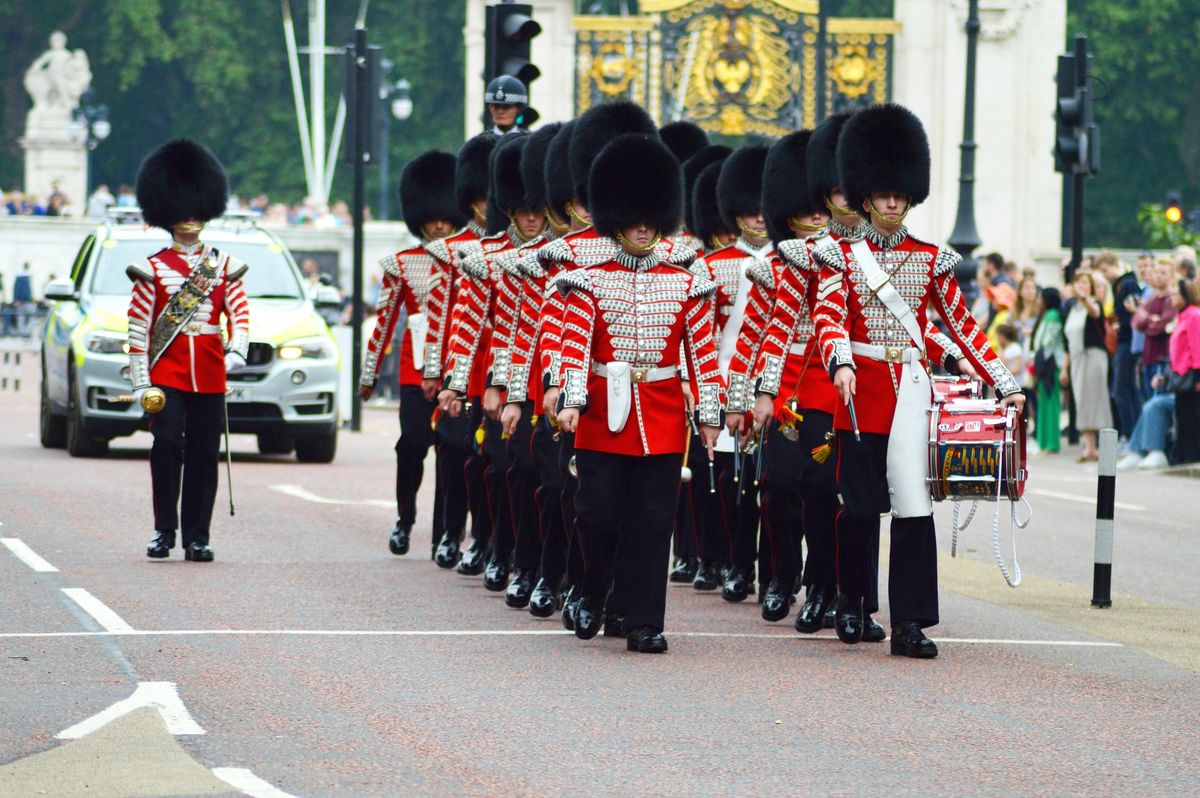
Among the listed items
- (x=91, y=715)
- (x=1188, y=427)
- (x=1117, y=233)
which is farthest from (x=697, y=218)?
(x=1117, y=233)

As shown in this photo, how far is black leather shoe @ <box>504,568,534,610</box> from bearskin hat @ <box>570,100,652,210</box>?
173 cm

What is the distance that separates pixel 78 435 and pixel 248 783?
13.1 meters

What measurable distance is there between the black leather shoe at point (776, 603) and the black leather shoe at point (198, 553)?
10.6 feet

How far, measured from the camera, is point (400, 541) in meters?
13.7

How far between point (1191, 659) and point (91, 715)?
440 cm

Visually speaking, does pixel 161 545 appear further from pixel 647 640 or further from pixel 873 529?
pixel 873 529

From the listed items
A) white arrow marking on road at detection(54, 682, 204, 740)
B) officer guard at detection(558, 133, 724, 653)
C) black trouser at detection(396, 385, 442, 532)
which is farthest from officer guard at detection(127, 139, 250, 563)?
white arrow marking on road at detection(54, 682, 204, 740)

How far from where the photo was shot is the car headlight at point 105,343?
19.6m

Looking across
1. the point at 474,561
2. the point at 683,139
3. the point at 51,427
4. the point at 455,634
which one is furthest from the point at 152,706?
the point at 51,427

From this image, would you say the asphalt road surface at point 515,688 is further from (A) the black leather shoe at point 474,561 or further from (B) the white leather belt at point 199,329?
(B) the white leather belt at point 199,329

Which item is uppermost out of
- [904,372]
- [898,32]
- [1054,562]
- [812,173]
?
[898,32]

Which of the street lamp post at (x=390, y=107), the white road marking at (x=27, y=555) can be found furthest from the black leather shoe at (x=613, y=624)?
the street lamp post at (x=390, y=107)

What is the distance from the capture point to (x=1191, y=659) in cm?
1028

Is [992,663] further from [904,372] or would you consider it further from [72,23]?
[72,23]
